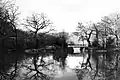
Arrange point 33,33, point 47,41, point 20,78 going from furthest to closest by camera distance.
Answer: point 47,41
point 33,33
point 20,78

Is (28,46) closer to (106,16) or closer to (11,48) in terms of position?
(11,48)

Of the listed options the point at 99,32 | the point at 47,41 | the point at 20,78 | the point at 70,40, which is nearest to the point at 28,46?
the point at 47,41

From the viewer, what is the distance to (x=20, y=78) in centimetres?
753

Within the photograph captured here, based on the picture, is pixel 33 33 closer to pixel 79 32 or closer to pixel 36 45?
pixel 36 45

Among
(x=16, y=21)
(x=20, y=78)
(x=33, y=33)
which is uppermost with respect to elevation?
(x=16, y=21)

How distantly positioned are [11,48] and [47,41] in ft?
49.9

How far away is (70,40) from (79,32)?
21.7 metres

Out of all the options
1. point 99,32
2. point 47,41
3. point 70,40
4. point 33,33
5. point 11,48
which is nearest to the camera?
point 11,48

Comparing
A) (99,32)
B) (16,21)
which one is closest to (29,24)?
(16,21)

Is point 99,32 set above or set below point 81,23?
below

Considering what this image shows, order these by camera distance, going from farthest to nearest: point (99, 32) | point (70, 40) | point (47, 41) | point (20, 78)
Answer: point (70, 40), point (47, 41), point (99, 32), point (20, 78)

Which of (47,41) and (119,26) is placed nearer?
(119,26)

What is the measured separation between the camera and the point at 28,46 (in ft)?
115

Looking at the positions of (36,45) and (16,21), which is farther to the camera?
(36,45)
